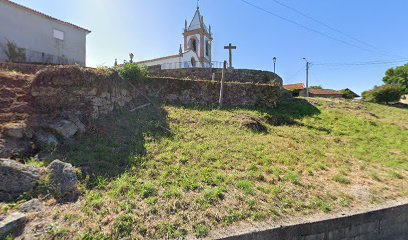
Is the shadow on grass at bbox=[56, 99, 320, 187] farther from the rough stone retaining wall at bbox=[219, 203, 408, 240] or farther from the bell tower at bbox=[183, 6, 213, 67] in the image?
the bell tower at bbox=[183, 6, 213, 67]

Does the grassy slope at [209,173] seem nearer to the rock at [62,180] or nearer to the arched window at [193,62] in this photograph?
the rock at [62,180]

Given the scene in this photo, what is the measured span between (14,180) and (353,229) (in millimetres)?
5611

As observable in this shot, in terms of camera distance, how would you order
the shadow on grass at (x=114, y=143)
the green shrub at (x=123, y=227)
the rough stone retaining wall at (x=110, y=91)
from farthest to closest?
the rough stone retaining wall at (x=110, y=91), the shadow on grass at (x=114, y=143), the green shrub at (x=123, y=227)

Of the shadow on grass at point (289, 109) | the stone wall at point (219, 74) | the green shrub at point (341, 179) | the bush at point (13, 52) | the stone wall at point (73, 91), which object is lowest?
the green shrub at point (341, 179)

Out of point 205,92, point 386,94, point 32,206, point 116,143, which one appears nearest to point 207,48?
point 386,94

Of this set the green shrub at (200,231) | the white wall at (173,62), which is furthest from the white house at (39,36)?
the green shrub at (200,231)

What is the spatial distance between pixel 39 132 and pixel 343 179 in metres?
6.68

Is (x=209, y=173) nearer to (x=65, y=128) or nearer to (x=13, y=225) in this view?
(x=13, y=225)

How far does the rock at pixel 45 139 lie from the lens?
5.02 metres

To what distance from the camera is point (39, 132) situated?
5211 millimetres

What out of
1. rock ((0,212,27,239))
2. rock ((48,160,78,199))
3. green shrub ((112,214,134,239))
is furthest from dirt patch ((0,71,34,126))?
green shrub ((112,214,134,239))

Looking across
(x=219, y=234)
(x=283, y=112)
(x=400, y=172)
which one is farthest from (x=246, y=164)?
(x=283, y=112)

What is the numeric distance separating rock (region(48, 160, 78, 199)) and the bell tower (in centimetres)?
3140

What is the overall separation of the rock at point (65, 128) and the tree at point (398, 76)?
41.4 m
